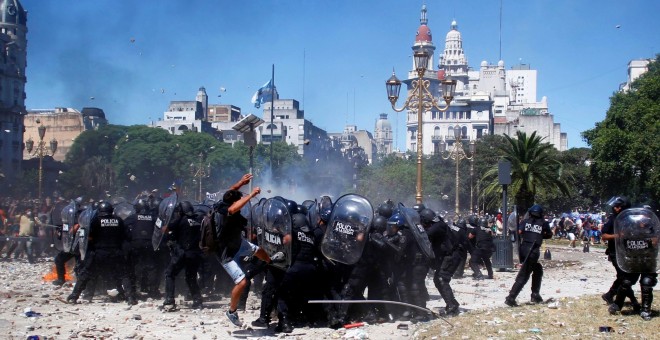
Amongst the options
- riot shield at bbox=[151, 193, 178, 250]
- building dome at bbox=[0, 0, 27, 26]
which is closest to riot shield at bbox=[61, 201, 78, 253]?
riot shield at bbox=[151, 193, 178, 250]

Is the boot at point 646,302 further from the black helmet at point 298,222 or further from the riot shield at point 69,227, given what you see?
the riot shield at point 69,227

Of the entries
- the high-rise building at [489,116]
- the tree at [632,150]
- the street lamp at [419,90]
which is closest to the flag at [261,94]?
the tree at [632,150]

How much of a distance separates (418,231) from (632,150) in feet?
132

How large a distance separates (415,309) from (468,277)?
9.03m

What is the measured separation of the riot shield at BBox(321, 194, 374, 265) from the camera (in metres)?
11.9

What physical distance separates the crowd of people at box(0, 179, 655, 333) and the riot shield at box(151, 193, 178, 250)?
23 millimetres

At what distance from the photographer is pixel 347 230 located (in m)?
11.9

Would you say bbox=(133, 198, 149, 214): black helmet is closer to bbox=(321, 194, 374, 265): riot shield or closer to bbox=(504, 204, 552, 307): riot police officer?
bbox=(321, 194, 374, 265): riot shield

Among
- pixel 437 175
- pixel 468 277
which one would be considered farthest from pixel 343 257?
pixel 437 175

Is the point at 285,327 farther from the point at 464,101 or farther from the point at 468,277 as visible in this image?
the point at 464,101

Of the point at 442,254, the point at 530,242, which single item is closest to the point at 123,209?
the point at 442,254

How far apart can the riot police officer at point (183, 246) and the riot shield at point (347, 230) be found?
2.90 metres

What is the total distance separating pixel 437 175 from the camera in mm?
97875

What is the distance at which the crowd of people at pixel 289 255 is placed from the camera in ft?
38.4
